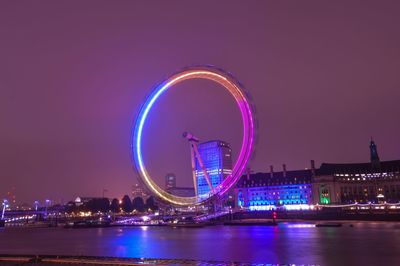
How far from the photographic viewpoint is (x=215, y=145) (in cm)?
13988

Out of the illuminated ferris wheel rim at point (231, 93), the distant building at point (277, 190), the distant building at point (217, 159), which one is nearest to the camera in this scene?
the illuminated ferris wheel rim at point (231, 93)

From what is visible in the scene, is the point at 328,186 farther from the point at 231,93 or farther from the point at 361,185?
the point at 231,93

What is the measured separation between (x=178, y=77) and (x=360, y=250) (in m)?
55.5

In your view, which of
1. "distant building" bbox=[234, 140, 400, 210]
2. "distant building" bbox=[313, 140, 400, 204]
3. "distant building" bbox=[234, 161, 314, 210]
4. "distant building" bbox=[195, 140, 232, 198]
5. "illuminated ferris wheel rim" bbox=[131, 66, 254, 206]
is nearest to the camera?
"illuminated ferris wheel rim" bbox=[131, 66, 254, 206]

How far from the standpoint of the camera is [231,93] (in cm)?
7781

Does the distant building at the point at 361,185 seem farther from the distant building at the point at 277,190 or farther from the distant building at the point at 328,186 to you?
the distant building at the point at 277,190

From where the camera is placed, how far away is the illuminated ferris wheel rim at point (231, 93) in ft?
249

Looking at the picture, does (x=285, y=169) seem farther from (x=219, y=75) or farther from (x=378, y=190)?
(x=219, y=75)

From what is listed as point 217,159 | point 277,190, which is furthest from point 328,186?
point 217,159

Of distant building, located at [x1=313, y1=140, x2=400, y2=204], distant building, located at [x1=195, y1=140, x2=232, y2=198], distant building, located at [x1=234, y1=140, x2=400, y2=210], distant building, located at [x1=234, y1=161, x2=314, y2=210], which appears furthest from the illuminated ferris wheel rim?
distant building, located at [x1=313, y1=140, x2=400, y2=204]

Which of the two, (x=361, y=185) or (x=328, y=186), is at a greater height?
(x=328, y=186)

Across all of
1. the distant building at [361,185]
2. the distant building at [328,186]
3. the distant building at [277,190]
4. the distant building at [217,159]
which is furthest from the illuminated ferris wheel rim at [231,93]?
the distant building at [361,185]

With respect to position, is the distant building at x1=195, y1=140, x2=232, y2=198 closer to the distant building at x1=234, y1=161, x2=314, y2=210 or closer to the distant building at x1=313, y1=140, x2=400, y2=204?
the distant building at x1=234, y1=161, x2=314, y2=210

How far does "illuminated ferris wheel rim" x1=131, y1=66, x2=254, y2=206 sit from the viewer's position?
76000mm
